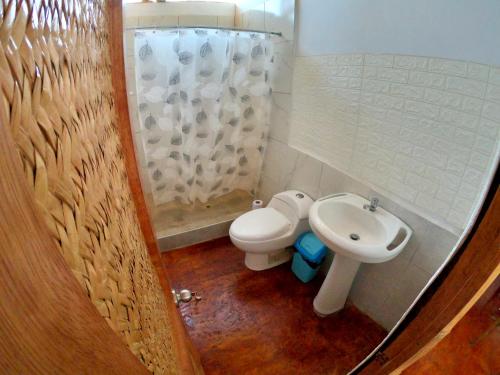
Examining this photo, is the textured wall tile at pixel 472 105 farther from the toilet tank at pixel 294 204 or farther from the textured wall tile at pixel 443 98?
the toilet tank at pixel 294 204

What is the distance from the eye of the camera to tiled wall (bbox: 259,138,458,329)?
1.12 m

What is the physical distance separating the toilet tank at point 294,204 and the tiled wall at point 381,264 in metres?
0.07

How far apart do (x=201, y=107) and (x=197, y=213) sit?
0.97 m

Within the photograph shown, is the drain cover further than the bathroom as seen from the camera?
Yes

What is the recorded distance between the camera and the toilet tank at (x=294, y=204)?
163 centimetres

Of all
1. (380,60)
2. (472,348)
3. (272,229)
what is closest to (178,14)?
(380,60)

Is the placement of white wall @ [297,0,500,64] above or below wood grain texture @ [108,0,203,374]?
above

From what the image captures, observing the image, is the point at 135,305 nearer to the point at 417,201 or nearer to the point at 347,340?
the point at 417,201

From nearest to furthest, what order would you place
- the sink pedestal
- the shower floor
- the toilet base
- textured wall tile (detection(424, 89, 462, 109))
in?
textured wall tile (detection(424, 89, 462, 109)), the sink pedestal, the toilet base, the shower floor

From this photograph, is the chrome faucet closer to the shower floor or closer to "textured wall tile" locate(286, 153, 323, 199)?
"textured wall tile" locate(286, 153, 323, 199)

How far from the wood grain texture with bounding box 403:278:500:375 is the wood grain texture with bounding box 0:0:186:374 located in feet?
5.22

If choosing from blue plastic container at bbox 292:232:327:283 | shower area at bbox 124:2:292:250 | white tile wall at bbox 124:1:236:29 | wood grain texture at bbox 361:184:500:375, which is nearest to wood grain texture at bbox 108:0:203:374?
wood grain texture at bbox 361:184:500:375

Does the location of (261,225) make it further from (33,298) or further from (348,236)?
(33,298)

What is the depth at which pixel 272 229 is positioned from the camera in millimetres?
1590
